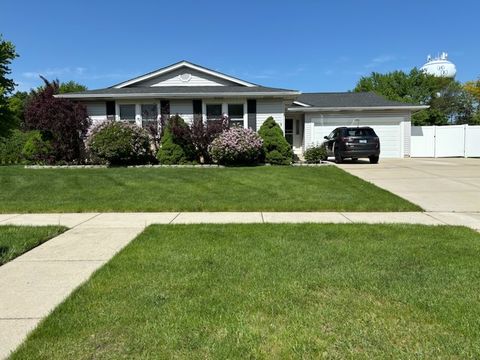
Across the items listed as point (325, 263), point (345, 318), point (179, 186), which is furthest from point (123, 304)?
point (179, 186)

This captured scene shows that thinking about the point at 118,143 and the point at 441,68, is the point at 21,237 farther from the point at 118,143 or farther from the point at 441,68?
the point at 441,68

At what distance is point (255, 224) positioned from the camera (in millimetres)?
7184

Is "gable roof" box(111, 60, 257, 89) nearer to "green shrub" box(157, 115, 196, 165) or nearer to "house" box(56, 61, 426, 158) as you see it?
"house" box(56, 61, 426, 158)

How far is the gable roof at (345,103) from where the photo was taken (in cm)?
2209

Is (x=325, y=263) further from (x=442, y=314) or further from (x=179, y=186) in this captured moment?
(x=179, y=186)

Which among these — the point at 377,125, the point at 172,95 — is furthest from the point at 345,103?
the point at 172,95

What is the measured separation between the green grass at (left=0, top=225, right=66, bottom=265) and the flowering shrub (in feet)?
32.3

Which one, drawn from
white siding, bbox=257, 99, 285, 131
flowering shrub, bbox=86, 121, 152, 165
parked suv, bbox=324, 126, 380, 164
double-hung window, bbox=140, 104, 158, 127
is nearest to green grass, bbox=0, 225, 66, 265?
flowering shrub, bbox=86, 121, 152, 165

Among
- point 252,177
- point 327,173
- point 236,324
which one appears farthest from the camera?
point 327,173

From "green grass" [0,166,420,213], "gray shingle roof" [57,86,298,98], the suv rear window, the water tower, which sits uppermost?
the water tower

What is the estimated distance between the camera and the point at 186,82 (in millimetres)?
21250

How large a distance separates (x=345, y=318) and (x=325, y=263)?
1.48 meters

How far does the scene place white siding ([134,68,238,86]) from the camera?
829 inches

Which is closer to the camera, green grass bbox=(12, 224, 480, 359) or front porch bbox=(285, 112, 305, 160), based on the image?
green grass bbox=(12, 224, 480, 359)
